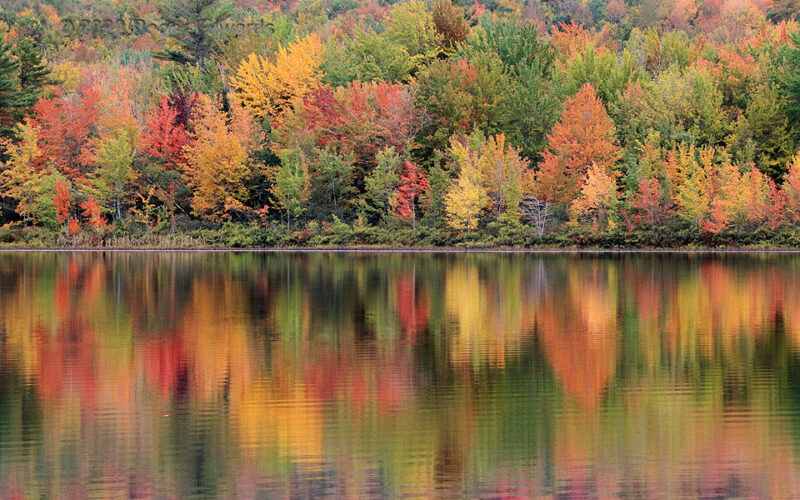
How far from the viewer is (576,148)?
195ft

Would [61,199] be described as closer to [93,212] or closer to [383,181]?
[93,212]

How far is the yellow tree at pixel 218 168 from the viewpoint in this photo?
206 ft

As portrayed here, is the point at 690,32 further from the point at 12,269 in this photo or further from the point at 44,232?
the point at 12,269

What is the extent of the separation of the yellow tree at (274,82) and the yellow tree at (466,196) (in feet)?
59.6

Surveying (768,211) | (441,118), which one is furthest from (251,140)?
(768,211)

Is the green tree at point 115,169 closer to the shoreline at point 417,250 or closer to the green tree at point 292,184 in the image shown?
the shoreline at point 417,250

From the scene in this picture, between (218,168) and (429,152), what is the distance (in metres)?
13.1

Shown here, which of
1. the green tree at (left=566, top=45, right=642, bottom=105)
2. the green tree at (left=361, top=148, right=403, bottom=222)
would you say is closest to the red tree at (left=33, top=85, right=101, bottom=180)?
the green tree at (left=361, top=148, right=403, bottom=222)

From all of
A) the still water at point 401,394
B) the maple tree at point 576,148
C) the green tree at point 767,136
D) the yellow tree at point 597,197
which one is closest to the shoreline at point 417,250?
the yellow tree at point 597,197

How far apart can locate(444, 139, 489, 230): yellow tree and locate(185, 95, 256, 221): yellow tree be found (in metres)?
13.0

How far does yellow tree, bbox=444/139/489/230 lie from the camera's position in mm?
58156

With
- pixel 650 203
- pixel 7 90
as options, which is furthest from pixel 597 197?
pixel 7 90

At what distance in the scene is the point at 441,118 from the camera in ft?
212

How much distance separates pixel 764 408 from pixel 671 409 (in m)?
1.24
